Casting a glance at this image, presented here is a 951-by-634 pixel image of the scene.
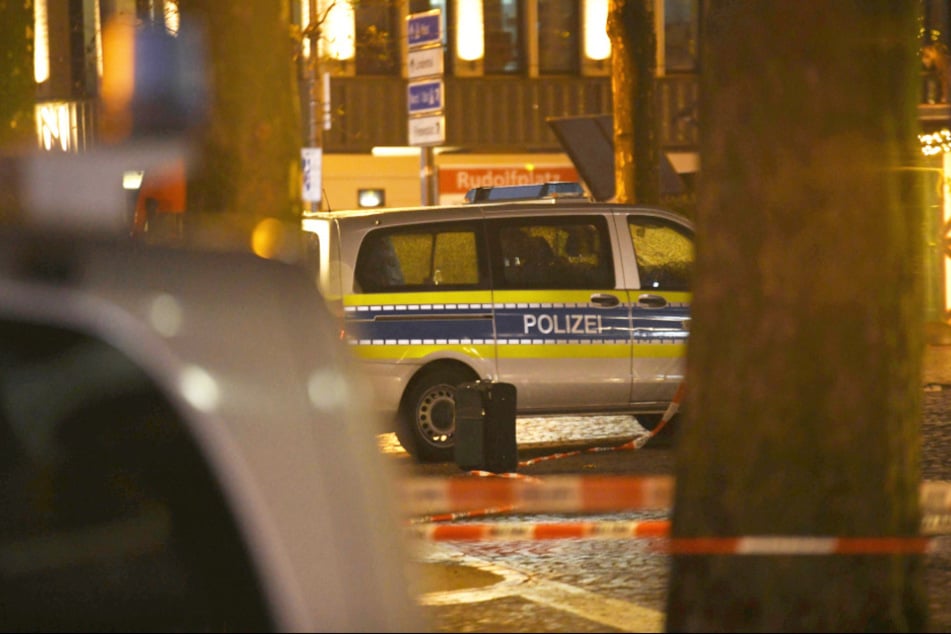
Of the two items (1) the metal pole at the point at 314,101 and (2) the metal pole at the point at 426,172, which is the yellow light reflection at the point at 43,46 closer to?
(1) the metal pole at the point at 314,101

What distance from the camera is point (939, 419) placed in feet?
50.7

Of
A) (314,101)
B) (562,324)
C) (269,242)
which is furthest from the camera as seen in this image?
(314,101)

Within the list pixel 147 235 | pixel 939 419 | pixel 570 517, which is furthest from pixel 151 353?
pixel 939 419

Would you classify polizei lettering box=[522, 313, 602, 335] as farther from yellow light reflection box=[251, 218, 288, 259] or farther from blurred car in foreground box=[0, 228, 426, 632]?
blurred car in foreground box=[0, 228, 426, 632]

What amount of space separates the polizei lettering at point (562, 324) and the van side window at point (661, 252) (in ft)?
1.59

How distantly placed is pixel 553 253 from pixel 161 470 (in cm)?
1187

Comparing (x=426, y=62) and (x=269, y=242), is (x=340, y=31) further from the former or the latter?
(x=269, y=242)

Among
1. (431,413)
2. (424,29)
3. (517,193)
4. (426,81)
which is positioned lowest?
(431,413)

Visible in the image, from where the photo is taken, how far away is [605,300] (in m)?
13.7

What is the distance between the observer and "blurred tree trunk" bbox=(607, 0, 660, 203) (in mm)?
20516

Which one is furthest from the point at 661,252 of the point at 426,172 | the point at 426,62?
the point at 426,172

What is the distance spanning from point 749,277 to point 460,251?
769 cm

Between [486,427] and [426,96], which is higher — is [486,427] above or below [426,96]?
below

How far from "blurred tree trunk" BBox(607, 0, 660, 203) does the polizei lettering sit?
23.0 ft
